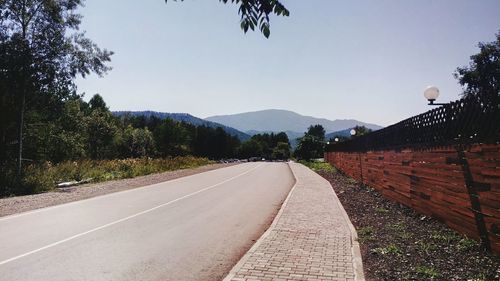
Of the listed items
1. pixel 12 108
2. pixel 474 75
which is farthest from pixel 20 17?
pixel 474 75

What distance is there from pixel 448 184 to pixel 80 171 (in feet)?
73.7

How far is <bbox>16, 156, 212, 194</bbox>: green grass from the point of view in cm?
1955

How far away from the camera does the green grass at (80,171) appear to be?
64.1 feet

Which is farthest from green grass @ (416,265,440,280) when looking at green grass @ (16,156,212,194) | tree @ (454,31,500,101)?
tree @ (454,31,500,101)

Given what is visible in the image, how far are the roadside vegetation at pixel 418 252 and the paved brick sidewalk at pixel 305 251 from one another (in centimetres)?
30

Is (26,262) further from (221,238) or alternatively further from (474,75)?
(474,75)

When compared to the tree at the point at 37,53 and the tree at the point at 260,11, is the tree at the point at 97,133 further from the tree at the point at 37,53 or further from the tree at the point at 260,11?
the tree at the point at 260,11

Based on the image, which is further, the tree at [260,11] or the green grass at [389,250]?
the green grass at [389,250]

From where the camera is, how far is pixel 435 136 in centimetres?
977

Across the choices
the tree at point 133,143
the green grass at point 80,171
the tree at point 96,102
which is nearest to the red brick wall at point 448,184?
the green grass at point 80,171

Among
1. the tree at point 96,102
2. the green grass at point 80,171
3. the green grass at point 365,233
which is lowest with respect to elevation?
the green grass at point 365,233

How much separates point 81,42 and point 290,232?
62.6 ft

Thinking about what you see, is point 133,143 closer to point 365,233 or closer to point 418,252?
point 365,233

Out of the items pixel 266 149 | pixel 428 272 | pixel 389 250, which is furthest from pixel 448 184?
pixel 266 149
